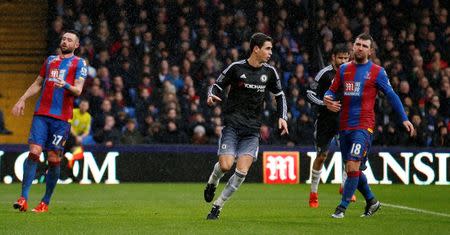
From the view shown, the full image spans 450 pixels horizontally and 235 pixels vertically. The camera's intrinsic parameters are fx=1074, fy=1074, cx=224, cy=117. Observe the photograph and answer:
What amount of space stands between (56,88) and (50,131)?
532 mm

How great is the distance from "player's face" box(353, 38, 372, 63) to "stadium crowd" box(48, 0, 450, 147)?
1030cm

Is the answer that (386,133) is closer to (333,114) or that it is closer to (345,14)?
(345,14)

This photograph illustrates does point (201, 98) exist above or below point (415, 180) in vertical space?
above

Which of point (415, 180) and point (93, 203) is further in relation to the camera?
point (415, 180)

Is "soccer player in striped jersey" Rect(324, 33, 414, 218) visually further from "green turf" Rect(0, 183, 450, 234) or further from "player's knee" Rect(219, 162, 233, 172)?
"player's knee" Rect(219, 162, 233, 172)

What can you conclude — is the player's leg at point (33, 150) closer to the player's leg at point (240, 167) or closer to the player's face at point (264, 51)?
the player's leg at point (240, 167)

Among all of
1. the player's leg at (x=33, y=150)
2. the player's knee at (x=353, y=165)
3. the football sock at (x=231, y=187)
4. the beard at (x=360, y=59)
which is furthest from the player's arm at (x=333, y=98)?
the player's leg at (x=33, y=150)

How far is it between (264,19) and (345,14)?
2932mm

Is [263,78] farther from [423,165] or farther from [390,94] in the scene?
[423,165]

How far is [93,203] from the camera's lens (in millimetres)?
15102

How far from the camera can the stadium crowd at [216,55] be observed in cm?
2273

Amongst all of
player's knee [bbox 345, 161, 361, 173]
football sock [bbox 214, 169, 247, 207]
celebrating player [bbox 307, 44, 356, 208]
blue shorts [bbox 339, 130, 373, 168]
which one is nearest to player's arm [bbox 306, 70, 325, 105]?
celebrating player [bbox 307, 44, 356, 208]

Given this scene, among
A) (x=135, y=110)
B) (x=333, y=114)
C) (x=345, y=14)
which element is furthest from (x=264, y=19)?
(x=333, y=114)

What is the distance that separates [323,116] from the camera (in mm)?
15219
